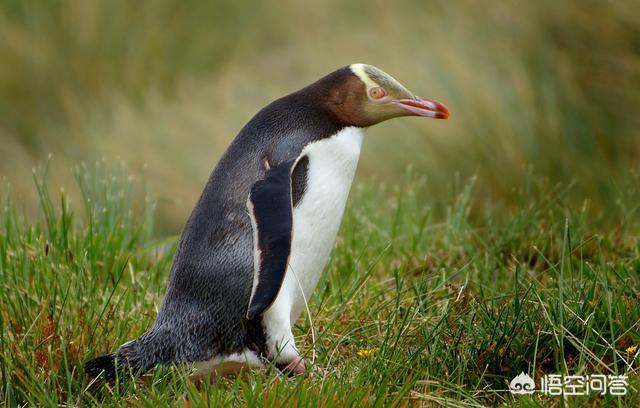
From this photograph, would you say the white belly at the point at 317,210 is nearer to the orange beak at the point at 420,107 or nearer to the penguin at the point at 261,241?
the penguin at the point at 261,241

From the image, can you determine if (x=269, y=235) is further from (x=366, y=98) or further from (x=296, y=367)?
(x=366, y=98)

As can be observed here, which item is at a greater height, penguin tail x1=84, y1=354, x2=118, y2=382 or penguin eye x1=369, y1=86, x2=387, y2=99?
penguin eye x1=369, y1=86, x2=387, y2=99

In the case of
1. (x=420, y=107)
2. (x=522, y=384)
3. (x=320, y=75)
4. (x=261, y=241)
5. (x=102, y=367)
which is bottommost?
(x=522, y=384)

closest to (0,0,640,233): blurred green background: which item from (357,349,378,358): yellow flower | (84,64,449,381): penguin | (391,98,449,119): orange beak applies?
(391,98,449,119): orange beak

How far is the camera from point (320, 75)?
761 centimetres

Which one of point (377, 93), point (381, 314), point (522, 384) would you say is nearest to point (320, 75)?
point (381, 314)

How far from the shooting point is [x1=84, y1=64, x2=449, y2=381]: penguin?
11.3 feet

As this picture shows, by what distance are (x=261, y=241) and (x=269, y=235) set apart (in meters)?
0.03

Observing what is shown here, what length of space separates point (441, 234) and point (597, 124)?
153 centimetres

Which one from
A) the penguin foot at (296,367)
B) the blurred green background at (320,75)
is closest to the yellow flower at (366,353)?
the penguin foot at (296,367)

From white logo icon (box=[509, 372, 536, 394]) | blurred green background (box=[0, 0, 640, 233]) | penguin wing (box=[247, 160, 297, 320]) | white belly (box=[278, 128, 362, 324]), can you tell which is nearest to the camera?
white logo icon (box=[509, 372, 536, 394])

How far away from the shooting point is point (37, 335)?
3.64 metres

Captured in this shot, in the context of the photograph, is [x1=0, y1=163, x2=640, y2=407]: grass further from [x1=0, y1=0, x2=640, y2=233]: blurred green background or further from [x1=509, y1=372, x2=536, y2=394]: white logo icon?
[x1=0, y1=0, x2=640, y2=233]: blurred green background

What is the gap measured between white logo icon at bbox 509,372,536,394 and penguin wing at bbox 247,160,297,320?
0.69m
